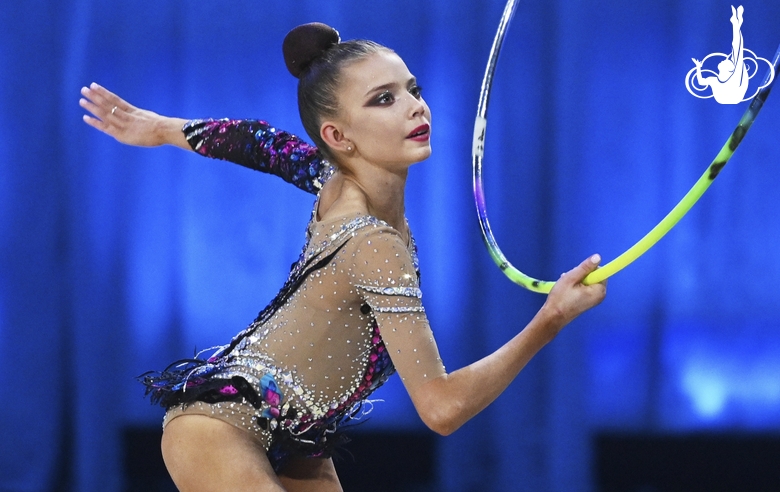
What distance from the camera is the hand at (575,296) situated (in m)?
1.52

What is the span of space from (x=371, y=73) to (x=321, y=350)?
0.46 meters

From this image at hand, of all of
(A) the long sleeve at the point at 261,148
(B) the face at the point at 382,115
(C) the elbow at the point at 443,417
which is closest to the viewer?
(C) the elbow at the point at 443,417

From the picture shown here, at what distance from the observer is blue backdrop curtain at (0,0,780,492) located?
3170 millimetres

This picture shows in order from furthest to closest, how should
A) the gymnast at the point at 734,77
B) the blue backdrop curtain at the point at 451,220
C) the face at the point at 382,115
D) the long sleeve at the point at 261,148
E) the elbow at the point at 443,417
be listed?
1. the blue backdrop curtain at the point at 451,220
2. the long sleeve at the point at 261,148
3. the gymnast at the point at 734,77
4. the face at the point at 382,115
5. the elbow at the point at 443,417

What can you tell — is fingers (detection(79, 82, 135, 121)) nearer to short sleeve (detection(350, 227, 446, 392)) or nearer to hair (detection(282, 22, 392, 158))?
hair (detection(282, 22, 392, 158))

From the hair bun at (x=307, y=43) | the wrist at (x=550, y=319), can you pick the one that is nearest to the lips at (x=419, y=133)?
the hair bun at (x=307, y=43)

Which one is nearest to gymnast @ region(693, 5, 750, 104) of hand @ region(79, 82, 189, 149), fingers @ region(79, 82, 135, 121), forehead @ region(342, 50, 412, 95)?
forehead @ region(342, 50, 412, 95)

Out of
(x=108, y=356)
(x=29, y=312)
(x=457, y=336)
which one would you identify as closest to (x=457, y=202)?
(x=457, y=336)

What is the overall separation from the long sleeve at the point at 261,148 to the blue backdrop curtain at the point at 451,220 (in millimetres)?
1290

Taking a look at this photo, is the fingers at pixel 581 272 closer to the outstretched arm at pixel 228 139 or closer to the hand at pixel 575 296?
the hand at pixel 575 296

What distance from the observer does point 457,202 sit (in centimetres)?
327

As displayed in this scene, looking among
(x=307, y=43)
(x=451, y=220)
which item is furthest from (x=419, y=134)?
→ (x=451, y=220)

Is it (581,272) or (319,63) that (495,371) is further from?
(319,63)

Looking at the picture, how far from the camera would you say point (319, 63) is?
5.65 feet
